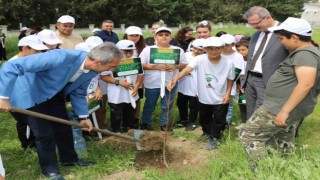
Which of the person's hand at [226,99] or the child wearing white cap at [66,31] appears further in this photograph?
the child wearing white cap at [66,31]

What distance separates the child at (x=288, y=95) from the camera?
2.94 meters

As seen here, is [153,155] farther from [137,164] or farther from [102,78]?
[102,78]

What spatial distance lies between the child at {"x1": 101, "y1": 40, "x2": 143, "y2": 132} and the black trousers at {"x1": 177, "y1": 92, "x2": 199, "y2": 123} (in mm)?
892

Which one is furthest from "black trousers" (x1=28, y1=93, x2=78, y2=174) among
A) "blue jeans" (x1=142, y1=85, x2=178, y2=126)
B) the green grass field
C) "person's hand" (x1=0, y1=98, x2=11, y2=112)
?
"blue jeans" (x1=142, y1=85, x2=178, y2=126)

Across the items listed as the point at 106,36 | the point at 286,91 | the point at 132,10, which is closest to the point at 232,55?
the point at 286,91

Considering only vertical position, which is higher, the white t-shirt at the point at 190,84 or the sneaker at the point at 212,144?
the white t-shirt at the point at 190,84

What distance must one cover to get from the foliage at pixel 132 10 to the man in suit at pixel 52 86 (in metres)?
23.1

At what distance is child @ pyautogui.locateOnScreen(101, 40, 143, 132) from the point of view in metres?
4.84

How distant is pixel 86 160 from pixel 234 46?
3.14m

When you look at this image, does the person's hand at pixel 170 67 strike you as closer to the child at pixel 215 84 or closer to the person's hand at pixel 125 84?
the child at pixel 215 84

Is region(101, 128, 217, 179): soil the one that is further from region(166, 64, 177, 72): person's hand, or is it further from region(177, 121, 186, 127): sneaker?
region(166, 64, 177, 72): person's hand

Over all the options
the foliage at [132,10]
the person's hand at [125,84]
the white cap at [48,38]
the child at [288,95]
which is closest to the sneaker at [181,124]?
the person's hand at [125,84]

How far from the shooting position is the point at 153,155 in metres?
4.47

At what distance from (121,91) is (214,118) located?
1.41m
